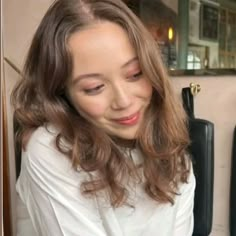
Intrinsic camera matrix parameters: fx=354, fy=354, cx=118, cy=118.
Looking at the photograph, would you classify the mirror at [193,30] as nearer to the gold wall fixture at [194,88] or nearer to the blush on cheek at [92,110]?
the gold wall fixture at [194,88]

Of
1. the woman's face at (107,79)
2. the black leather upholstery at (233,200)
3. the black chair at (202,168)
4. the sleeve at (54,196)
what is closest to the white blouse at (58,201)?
the sleeve at (54,196)

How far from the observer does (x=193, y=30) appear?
3.73 ft

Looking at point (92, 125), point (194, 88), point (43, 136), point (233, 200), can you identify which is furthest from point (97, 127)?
point (233, 200)

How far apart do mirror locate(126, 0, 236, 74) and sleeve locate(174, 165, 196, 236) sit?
39cm

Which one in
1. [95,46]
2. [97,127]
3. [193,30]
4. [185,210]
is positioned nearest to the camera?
[95,46]

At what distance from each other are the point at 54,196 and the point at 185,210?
0.37 m

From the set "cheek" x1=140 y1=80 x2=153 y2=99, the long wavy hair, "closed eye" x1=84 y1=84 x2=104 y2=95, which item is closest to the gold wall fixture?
the long wavy hair

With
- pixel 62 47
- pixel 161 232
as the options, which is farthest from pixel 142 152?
pixel 62 47

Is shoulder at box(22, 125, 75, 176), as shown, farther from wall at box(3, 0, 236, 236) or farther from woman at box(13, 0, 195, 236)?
wall at box(3, 0, 236, 236)

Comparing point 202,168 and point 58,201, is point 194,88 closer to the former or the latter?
point 202,168

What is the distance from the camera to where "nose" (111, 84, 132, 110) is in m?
0.69

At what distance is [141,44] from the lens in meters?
0.71

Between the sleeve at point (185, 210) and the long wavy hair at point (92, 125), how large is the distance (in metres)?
0.03

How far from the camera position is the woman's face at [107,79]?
2.18 feet
